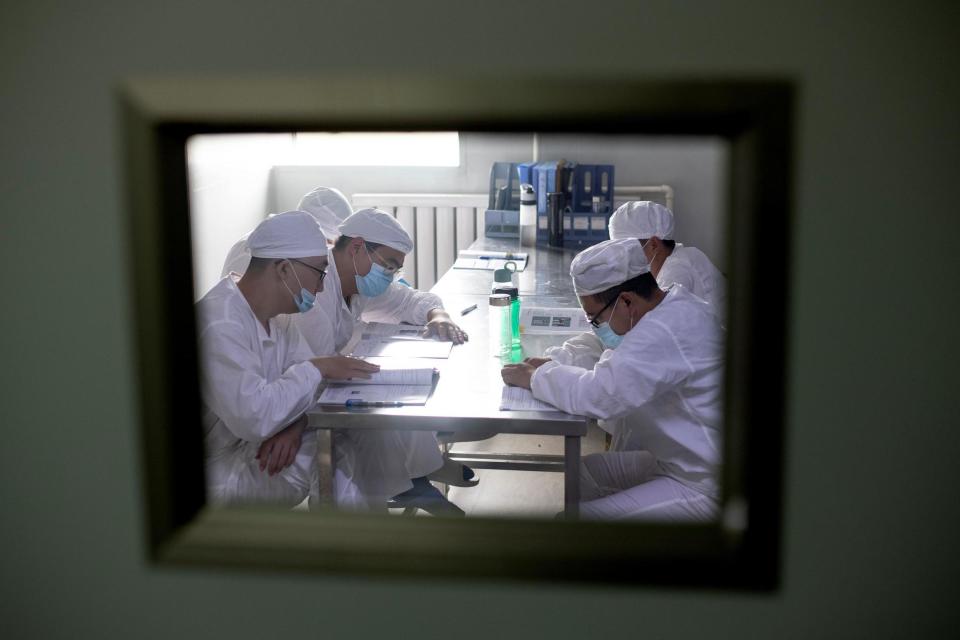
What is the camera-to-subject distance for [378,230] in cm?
307

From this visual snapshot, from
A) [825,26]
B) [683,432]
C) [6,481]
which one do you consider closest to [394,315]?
[683,432]

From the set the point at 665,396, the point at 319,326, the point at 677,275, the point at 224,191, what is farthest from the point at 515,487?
the point at 224,191

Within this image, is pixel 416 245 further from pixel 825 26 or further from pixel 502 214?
pixel 825 26

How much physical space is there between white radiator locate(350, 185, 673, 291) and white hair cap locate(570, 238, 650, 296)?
2782 mm

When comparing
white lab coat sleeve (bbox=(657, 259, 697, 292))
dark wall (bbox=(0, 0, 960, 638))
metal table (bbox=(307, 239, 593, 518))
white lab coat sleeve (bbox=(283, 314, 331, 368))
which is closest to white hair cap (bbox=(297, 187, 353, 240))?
metal table (bbox=(307, 239, 593, 518))

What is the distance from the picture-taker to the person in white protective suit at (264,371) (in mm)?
2230

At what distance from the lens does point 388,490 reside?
3.01m

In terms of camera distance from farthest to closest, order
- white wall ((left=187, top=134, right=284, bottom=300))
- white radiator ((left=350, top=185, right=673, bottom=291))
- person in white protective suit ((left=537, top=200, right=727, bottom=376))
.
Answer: white radiator ((left=350, top=185, right=673, bottom=291)), white wall ((left=187, top=134, right=284, bottom=300)), person in white protective suit ((left=537, top=200, right=727, bottom=376))

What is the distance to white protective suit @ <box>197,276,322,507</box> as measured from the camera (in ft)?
7.30

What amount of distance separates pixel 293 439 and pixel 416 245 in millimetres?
2953

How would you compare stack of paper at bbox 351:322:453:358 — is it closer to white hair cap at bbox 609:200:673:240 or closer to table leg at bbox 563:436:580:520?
table leg at bbox 563:436:580:520

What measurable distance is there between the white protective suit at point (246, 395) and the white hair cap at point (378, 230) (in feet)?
2.07

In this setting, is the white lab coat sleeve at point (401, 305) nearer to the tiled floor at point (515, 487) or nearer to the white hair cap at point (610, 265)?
the tiled floor at point (515, 487)

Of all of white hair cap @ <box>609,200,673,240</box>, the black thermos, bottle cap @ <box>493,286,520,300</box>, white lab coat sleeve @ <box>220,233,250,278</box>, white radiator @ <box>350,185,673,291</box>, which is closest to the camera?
bottle cap @ <box>493,286,520,300</box>
